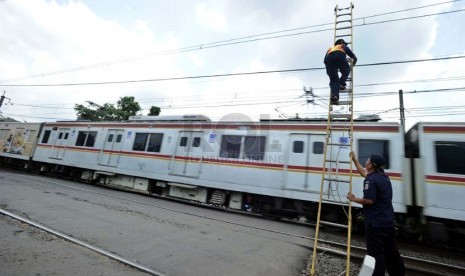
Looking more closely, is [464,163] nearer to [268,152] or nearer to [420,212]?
[420,212]

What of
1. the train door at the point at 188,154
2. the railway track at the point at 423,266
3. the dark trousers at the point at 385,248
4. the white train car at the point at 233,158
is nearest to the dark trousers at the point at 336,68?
the dark trousers at the point at 385,248

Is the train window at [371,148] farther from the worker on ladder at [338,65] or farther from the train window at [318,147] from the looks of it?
the worker on ladder at [338,65]

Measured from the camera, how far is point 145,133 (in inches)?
502

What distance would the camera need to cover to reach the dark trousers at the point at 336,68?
566 centimetres

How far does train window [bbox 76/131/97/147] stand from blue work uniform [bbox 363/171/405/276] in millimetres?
13825

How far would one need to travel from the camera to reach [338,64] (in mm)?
5699

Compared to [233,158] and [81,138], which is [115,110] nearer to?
[81,138]

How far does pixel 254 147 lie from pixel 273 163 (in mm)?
910

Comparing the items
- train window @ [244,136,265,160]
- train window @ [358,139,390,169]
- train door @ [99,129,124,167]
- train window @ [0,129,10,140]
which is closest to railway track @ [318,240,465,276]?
train window @ [358,139,390,169]

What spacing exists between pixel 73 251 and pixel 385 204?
4703mm

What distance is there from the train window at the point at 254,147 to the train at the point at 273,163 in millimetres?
34

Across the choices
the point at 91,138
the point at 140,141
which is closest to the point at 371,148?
the point at 140,141

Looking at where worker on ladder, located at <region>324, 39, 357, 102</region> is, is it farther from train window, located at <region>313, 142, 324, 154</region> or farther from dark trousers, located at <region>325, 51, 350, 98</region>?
train window, located at <region>313, 142, 324, 154</region>

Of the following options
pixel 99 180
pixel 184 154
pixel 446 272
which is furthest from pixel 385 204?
pixel 99 180
